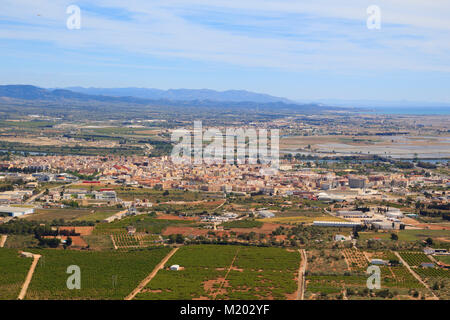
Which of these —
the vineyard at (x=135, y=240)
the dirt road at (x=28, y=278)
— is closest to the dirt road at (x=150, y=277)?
the vineyard at (x=135, y=240)

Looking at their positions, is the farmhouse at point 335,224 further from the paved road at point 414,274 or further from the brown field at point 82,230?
the brown field at point 82,230

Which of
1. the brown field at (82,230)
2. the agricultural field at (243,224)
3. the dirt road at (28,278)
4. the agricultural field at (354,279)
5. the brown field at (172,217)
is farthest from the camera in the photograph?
the brown field at (172,217)

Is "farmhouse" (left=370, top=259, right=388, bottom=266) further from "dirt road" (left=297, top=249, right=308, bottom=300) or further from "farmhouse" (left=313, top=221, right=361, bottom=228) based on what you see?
"farmhouse" (left=313, top=221, right=361, bottom=228)

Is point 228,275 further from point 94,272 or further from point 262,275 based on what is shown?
point 94,272

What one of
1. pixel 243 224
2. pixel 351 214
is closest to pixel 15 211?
pixel 243 224

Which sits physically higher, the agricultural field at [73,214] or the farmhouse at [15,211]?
the farmhouse at [15,211]
